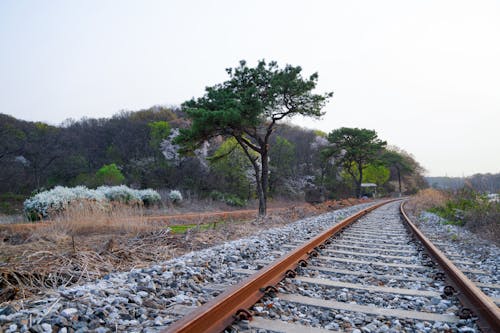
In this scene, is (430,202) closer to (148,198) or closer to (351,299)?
(148,198)

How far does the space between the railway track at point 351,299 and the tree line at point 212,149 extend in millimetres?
10309

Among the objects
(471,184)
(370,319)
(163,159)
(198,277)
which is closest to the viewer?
(370,319)

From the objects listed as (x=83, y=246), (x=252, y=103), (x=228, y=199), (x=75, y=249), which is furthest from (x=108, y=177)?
(x=75, y=249)

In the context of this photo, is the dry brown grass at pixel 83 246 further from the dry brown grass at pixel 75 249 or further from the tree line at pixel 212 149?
the tree line at pixel 212 149

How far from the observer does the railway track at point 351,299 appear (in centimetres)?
254

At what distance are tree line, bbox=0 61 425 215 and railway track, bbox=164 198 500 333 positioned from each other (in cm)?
1031

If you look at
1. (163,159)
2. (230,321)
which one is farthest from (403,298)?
(163,159)

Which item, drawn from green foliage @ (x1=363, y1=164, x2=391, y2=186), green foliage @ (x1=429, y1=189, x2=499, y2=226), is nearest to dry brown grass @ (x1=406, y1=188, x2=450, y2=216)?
green foliage @ (x1=429, y1=189, x2=499, y2=226)

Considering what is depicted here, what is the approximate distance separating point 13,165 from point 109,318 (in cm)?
Result: 3688

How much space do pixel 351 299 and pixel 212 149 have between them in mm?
37653

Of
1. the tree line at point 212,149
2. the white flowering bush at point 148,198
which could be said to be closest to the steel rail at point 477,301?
the tree line at point 212,149

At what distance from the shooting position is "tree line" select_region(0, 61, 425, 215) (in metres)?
15.7

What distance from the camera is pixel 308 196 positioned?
44750mm

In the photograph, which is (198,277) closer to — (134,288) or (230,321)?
(134,288)
